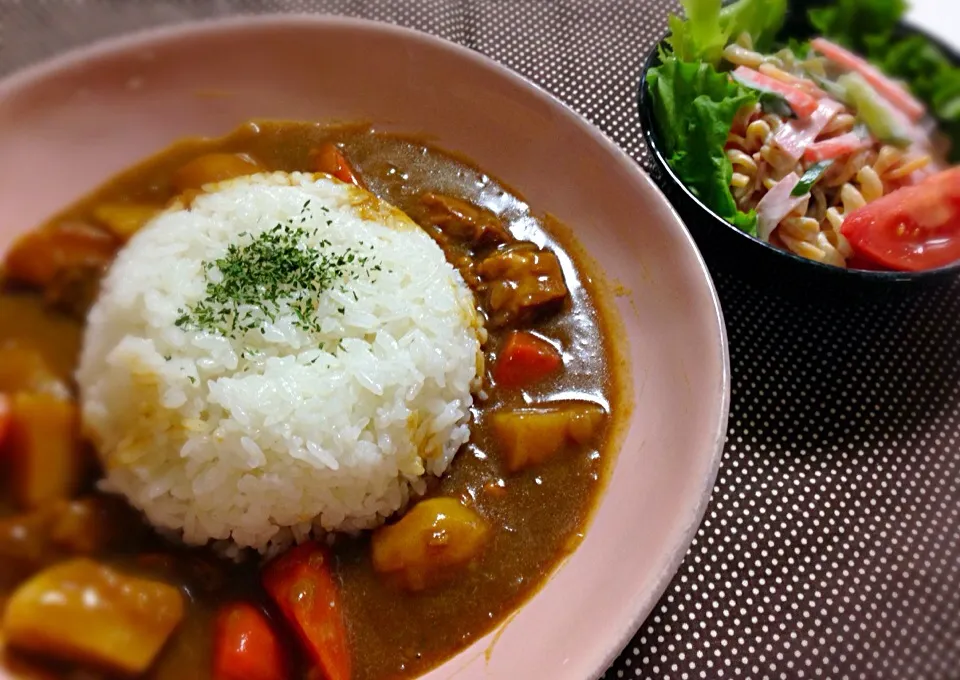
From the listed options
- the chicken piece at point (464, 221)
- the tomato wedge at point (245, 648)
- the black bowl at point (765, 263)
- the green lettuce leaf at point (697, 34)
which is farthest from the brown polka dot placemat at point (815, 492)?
the tomato wedge at point (245, 648)

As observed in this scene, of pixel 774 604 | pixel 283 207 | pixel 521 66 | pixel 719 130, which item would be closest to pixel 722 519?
pixel 774 604

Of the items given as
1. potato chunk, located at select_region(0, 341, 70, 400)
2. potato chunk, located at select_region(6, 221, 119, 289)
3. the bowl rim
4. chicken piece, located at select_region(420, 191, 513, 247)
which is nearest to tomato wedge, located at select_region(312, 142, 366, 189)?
chicken piece, located at select_region(420, 191, 513, 247)

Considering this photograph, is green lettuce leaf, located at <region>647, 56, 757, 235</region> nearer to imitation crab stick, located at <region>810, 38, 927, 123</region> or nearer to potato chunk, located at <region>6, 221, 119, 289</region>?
imitation crab stick, located at <region>810, 38, 927, 123</region>

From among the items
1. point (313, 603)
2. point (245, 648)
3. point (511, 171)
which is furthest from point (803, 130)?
point (245, 648)

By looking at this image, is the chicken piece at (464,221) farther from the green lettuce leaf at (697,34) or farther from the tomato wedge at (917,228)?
the tomato wedge at (917,228)

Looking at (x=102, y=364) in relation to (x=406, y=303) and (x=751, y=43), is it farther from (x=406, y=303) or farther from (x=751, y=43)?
(x=751, y=43)

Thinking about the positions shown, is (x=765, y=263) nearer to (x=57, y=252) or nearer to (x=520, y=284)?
(x=520, y=284)
